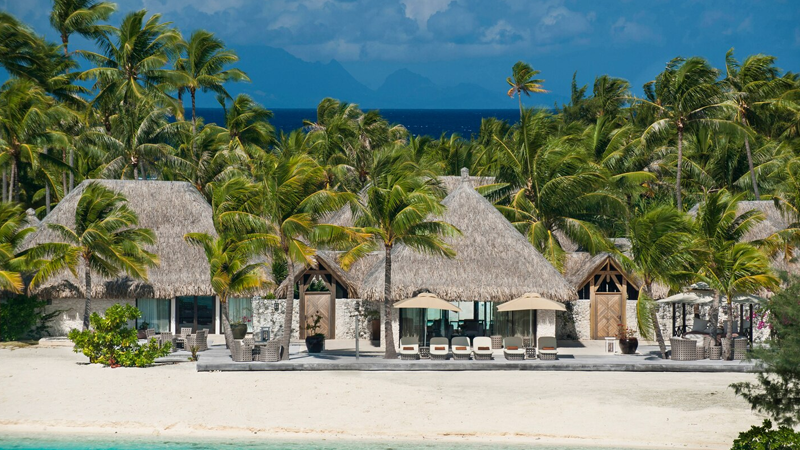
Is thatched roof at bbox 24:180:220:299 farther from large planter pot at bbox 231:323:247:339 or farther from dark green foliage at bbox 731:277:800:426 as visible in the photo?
dark green foliage at bbox 731:277:800:426

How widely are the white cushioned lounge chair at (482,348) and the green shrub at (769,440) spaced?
1274 cm

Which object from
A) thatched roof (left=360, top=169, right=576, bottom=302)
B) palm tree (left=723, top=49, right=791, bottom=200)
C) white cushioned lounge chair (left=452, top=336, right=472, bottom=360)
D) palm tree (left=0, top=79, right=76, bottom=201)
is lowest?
white cushioned lounge chair (left=452, top=336, right=472, bottom=360)

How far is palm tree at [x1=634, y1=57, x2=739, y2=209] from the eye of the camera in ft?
122

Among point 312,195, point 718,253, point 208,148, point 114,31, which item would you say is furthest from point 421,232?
point 114,31

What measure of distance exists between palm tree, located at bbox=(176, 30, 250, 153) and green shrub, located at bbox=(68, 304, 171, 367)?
21.8 meters

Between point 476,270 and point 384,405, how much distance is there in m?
8.62

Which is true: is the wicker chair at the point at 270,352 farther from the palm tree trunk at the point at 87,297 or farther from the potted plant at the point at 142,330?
the palm tree trunk at the point at 87,297

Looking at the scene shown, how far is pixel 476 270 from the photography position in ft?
98.0

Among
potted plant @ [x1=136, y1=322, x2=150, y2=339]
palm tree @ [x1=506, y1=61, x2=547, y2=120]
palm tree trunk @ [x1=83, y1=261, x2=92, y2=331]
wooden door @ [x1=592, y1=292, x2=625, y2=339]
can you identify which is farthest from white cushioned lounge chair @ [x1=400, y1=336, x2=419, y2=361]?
palm tree @ [x1=506, y1=61, x2=547, y2=120]

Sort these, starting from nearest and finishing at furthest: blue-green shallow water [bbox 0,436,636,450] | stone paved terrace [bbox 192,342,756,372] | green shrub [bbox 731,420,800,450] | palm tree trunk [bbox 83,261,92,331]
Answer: green shrub [bbox 731,420,800,450] < blue-green shallow water [bbox 0,436,636,450] < stone paved terrace [bbox 192,342,756,372] < palm tree trunk [bbox 83,261,92,331]

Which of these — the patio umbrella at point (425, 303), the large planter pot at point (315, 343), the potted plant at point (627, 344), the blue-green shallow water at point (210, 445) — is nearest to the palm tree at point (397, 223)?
the patio umbrella at point (425, 303)

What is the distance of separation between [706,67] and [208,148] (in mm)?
23974

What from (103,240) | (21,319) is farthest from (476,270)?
(21,319)

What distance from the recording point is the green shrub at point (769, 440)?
14648 mm
